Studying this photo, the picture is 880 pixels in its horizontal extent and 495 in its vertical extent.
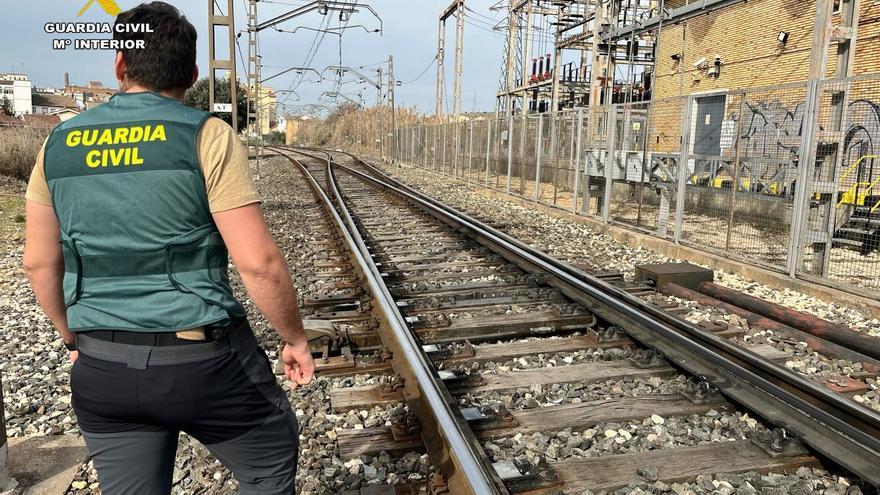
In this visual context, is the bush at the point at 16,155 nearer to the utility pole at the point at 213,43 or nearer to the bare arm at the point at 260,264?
the utility pole at the point at 213,43

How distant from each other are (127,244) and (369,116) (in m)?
62.2

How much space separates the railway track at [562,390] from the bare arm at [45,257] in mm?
1668

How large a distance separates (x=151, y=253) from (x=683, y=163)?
9356 mm

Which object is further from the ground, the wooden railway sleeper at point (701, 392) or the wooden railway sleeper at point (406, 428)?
the wooden railway sleeper at point (701, 392)

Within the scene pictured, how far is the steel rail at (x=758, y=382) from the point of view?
3303mm

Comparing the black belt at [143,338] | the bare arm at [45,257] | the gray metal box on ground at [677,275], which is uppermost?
the bare arm at [45,257]

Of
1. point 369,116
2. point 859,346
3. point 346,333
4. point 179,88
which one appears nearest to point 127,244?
point 179,88

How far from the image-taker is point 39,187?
1933 mm

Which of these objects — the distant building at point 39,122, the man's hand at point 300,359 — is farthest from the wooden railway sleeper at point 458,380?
the distant building at point 39,122

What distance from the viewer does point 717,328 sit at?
17.4 feet

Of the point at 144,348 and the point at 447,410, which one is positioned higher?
the point at 144,348

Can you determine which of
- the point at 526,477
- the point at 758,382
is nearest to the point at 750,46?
the point at 758,382

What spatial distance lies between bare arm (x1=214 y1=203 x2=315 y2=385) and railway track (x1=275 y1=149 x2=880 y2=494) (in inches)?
46.4

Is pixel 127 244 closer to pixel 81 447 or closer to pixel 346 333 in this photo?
pixel 81 447
